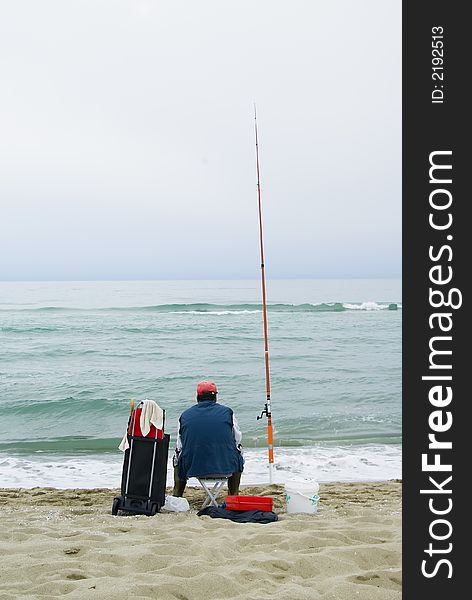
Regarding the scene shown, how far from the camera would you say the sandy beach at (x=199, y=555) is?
3221mm

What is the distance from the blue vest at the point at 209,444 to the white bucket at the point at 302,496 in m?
0.51

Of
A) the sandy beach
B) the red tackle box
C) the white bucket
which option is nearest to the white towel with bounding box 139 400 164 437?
the sandy beach

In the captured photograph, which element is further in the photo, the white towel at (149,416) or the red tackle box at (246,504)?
the white towel at (149,416)

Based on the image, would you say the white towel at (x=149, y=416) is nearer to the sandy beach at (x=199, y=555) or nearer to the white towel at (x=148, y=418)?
the white towel at (x=148, y=418)

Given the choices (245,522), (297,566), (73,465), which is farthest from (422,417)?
(73,465)

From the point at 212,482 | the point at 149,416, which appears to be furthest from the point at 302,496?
the point at 149,416

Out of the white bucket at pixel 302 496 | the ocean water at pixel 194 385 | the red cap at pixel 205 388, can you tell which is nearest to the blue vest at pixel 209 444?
the red cap at pixel 205 388

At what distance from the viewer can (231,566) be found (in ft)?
11.7

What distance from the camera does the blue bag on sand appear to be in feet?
15.7

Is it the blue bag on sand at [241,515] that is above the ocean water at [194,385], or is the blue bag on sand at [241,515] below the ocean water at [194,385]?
above

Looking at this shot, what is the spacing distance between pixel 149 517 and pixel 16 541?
3.64 ft

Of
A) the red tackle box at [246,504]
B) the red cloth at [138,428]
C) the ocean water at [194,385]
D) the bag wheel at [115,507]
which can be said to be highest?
the red cloth at [138,428]

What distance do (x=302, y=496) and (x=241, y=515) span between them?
553 millimetres

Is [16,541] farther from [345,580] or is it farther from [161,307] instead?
[161,307]
